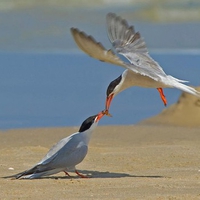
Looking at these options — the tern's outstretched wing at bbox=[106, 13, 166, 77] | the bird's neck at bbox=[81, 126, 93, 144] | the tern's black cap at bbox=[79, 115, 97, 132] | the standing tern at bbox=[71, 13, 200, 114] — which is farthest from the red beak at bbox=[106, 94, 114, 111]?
the tern's outstretched wing at bbox=[106, 13, 166, 77]

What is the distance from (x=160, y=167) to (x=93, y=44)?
292 centimetres

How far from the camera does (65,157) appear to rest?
10516 millimetres

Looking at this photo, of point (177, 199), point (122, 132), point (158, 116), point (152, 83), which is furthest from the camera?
point (158, 116)

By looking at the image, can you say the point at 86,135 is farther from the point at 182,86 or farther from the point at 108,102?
the point at 182,86

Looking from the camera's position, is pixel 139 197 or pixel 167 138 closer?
pixel 139 197

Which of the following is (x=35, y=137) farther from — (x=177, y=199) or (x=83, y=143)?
(x=177, y=199)

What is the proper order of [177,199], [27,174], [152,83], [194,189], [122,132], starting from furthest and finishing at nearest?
[122,132] → [152,83] → [27,174] → [194,189] → [177,199]

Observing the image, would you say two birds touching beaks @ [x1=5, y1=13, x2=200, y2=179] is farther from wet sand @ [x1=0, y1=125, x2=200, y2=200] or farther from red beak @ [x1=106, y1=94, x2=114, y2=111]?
wet sand @ [x1=0, y1=125, x2=200, y2=200]

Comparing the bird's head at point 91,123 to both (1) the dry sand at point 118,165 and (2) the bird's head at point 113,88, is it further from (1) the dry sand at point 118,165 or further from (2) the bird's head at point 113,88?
(1) the dry sand at point 118,165

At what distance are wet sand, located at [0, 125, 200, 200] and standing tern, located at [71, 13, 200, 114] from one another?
1.01 metres

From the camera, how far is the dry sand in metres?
9.14

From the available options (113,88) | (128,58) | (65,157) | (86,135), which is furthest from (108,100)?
(65,157)

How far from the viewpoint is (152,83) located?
36.4ft

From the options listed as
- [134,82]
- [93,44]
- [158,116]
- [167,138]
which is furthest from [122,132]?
[93,44]
